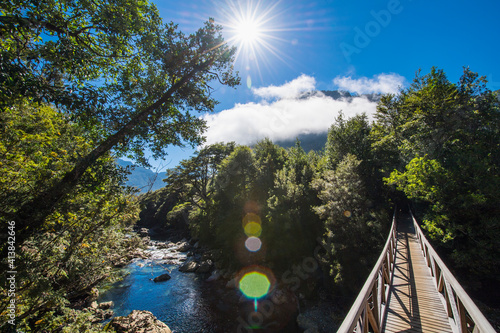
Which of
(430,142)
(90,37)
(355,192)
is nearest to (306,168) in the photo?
(355,192)

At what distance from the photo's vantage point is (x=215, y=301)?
16609mm

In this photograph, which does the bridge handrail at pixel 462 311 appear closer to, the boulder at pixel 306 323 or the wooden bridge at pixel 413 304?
the wooden bridge at pixel 413 304

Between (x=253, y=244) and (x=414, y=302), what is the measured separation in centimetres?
1749

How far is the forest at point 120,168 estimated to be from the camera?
4129 mm

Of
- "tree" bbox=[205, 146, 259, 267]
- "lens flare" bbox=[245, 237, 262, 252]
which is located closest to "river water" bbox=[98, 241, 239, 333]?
"lens flare" bbox=[245, 237, 262, 252]

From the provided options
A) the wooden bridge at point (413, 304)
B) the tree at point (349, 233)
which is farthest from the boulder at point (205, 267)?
the wooden bridge at point (413, 304)

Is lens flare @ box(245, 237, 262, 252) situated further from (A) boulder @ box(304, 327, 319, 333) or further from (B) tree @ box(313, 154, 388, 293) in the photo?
(A) boulder @ box(304, 327, 319, 333)

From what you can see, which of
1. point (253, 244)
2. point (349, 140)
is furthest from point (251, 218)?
point (349, 140)

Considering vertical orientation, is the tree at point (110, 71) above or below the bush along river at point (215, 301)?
above

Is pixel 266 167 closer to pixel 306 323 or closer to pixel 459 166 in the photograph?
pixel 306 323

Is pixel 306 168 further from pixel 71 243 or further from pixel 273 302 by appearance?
pixel 71 243

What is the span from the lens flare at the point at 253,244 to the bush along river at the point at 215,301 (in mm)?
1940

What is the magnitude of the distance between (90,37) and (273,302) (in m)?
20.5

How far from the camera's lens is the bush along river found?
13648 mm
